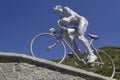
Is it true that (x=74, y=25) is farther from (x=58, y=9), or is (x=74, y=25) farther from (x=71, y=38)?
(x=58, y=9)

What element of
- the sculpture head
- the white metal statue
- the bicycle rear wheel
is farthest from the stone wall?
the sculpture head

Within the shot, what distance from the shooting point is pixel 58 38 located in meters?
14.4

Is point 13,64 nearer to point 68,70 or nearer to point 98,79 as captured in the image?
point 68,70

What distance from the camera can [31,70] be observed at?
13156mm

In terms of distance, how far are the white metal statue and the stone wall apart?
93 centimetres

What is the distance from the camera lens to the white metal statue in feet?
47.9

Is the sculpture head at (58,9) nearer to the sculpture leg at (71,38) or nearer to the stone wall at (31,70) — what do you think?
the sculpture leg at (71,38)

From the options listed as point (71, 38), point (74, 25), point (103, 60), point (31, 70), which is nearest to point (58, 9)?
point (74, 25)

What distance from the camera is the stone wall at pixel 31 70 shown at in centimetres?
1277

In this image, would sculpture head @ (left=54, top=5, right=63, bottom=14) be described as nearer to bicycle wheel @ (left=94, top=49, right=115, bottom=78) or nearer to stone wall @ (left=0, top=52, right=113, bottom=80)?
bicycle wheel @ (left=94, top=49, right=115, bottom=78)

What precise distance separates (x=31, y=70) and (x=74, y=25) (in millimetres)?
2383

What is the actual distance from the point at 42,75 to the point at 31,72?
34 cm

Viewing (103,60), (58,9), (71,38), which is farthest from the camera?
(103,60)

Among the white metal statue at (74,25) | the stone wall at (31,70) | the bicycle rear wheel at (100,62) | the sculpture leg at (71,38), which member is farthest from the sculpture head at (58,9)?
the stone wall at (31,70)
